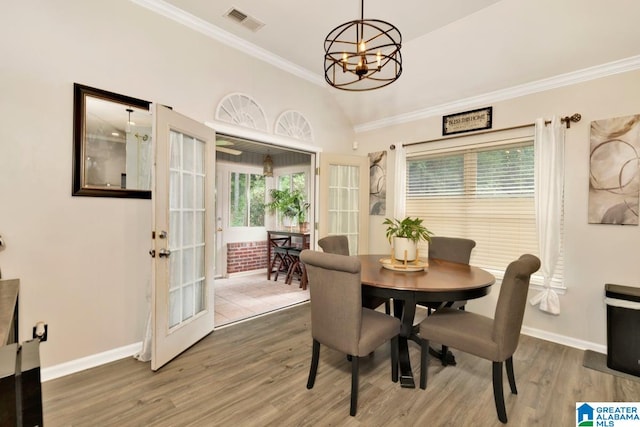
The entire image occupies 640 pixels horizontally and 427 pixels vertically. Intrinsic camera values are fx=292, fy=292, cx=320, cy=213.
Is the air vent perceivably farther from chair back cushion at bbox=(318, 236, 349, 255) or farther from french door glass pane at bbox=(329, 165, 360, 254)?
chair back cushion at bbox=(318, 236, 349, 255)

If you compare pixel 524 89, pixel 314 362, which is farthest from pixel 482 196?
pixel 314 362

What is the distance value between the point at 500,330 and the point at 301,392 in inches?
54.2

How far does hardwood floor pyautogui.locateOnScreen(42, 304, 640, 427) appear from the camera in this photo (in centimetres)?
179

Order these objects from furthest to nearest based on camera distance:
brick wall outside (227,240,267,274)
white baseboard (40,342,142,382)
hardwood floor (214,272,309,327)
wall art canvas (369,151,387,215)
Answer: brick wall outside (227,240,267,274)
wall art canvas (369,151,387,215)
hardwood floor (214,272,309,327)
white baseboard (40,342,142,382)

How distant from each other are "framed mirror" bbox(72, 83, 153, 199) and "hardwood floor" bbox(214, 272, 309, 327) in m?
1.74

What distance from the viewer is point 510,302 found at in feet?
5.86

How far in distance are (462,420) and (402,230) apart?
134 centimetres

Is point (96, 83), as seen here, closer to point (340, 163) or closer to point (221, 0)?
point (221, 0)

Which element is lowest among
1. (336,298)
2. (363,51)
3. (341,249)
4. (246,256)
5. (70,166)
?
(246,256)

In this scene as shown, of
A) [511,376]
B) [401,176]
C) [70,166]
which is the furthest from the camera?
[401,176]

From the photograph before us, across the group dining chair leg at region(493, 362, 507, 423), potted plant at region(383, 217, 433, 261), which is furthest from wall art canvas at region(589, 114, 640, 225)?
dining chair leg at region(493, 362, 507, 423)

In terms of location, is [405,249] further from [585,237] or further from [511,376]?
[585,237]

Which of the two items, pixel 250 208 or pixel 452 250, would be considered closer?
pixel 452 250

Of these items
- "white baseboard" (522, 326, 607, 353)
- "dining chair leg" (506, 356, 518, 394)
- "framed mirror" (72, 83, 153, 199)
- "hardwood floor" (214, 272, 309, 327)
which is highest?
"framed mirror" (72, 83, 153, 199)
